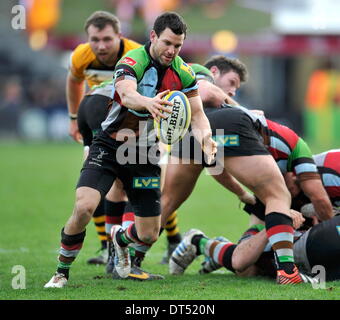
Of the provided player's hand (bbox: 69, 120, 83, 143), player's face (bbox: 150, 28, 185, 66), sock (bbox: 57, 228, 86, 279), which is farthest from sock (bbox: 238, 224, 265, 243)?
player's hand (bbox: 69, 120, 83, 143)

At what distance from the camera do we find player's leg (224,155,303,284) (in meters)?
6.26

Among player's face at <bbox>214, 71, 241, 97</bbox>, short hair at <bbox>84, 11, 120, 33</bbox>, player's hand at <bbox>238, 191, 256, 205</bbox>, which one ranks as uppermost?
short hair at <bbox>84, 11, 120, 33</bbox>

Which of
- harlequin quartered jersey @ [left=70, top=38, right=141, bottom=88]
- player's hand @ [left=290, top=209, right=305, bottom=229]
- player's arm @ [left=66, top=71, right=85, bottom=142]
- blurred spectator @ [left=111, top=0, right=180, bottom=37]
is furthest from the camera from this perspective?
blurred spectator @ [left=111, top=0, right=180, bottom=37]

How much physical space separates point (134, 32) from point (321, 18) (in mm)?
7938

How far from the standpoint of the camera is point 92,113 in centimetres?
742

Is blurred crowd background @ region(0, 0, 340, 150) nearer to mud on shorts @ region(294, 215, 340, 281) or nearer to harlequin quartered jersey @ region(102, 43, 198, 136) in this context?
mud on shorts @ region(294, 215, 340, 281)

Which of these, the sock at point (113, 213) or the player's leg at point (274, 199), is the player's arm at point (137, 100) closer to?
the player's leg at point (274, 199)

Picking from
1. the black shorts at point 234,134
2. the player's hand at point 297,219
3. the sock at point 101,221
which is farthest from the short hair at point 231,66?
the sock at point 101,221

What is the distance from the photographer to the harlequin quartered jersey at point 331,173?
6832 mm

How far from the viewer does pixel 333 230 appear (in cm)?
638

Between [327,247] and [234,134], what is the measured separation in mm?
1180

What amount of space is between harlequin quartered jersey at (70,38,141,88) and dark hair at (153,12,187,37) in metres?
1.71
